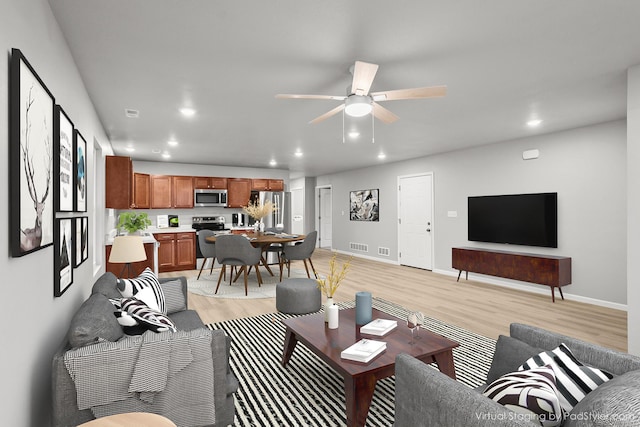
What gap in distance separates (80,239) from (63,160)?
2.29 feet

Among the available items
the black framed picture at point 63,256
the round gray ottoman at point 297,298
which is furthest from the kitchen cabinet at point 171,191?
the black framed picture at point 63,256

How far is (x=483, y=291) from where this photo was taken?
532 centimetres

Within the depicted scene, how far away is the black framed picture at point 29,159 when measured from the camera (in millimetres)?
1306

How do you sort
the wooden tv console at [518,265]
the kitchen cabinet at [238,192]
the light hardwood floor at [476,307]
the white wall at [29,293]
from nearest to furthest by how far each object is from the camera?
the white wall at [29,293] → the light hardwood floor at [476,307] → the wooden tv console at [518,265] → the kitchen cabinet at [238,192]

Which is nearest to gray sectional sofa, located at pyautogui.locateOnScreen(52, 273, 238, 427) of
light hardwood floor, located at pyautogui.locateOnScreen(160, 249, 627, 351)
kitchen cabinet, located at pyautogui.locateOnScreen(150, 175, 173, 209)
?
light hardwood floor, located at pyautogui.locateOnScreen(160, 249, 627, 351)

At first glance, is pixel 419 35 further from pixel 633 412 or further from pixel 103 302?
pixel 103 302

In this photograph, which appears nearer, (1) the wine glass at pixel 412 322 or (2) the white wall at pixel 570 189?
(1) the wine glass at pixel 412 322

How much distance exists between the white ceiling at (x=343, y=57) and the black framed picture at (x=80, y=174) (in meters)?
0.61

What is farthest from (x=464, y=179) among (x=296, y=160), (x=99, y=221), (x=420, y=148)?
(x=99, y=221)

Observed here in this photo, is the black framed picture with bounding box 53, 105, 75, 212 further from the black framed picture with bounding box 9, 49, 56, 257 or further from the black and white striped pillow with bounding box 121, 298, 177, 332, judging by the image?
the black and white striped pillow with bounding box 121, 298, 177, 332

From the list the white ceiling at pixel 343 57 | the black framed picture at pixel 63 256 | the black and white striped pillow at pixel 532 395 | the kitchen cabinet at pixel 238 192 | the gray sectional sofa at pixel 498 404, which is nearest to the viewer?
the gray sectional sofa at pixel 498 404

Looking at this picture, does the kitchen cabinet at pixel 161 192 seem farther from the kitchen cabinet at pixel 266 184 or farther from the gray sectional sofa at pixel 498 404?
the gray sectional sofa at pixel 498 404

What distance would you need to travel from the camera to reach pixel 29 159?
1457mm

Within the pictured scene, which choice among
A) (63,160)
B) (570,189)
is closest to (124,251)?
(63,160)
